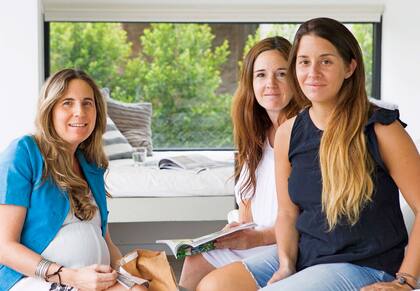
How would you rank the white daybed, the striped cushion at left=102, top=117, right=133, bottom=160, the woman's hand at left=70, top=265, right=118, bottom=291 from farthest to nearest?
the striped cushion at left=102, top=117, right=133, bottom=160 < the white daybed < the woman's hand at left=70, top=265, right=118, bottom=291

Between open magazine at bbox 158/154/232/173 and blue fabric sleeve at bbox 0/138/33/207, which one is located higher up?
blue fabric sleeve at bbox 0/138/33/207

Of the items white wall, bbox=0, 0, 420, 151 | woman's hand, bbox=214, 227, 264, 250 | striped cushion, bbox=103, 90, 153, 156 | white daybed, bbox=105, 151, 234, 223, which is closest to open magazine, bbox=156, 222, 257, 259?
woman's hand, bbox=214, 227, 264, 250

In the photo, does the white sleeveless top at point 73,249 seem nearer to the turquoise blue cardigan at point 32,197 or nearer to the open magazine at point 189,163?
the turquoise blue cardigan at point 32,197

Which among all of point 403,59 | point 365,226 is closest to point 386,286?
point 365,226

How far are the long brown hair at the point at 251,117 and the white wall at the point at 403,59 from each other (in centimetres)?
229

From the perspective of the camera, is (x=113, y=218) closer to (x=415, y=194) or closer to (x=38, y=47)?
(x=38, y=47)

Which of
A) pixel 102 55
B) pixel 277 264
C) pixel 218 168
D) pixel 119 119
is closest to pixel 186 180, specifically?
pixel 218 168

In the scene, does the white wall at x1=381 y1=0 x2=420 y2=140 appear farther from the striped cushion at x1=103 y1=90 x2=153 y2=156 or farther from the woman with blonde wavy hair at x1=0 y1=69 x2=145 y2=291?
the woman with blonde wavy hair at x1=0 y1=69 x2=145 y2=291

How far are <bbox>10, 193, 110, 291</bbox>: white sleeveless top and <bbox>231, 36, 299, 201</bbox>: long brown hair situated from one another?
0.62m

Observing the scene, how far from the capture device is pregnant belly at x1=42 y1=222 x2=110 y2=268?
2402mm

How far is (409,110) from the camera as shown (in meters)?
5.07

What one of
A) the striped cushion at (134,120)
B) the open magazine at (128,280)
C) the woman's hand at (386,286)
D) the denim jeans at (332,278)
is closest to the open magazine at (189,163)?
the striped cushion at (134,120)

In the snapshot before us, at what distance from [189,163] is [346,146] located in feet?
8.87

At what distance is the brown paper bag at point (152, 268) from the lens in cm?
242
